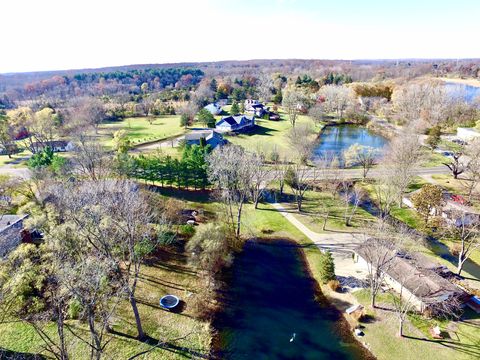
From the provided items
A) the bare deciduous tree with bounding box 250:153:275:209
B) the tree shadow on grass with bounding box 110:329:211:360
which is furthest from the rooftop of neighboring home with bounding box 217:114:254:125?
the tree shadow on grass with bounding box 110:329:211:360

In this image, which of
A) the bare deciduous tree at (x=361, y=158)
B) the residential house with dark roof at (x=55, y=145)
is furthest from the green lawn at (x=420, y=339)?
the residential house with dark roof at (x=55, y=145)

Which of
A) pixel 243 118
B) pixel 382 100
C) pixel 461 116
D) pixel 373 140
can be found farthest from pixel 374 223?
pixel 382 100

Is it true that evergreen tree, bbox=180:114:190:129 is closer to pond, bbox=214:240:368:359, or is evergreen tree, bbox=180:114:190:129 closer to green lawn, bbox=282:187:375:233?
green lawn, bbox=282:187:375:233

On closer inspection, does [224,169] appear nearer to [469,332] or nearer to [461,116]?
[469,332]

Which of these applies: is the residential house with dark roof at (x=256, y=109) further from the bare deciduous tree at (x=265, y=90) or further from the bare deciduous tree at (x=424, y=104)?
the bare deciduous tree at (x=424, y=104)

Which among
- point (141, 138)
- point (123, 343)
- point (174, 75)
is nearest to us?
point (123, 343)
